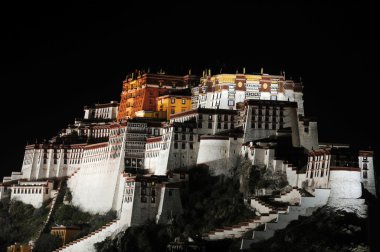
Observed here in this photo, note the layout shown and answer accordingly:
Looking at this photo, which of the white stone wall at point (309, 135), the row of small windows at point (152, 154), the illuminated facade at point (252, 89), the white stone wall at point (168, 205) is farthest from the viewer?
the illuminated facade at point (252, 89)

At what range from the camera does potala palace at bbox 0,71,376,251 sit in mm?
86125

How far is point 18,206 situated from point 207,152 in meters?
22.7

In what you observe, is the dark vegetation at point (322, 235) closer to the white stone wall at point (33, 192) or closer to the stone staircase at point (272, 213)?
the stone staircase at point (272, 213)

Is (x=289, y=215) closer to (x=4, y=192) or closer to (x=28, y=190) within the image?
(x=28, y=190)

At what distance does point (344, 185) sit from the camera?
84562 mm

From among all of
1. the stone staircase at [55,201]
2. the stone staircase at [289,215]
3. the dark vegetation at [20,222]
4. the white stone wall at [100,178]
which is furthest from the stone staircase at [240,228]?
the dark vegetation at [20,222]

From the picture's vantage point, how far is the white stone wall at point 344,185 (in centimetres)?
8431

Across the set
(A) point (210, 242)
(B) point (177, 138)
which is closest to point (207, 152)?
(B) point (177, 138)

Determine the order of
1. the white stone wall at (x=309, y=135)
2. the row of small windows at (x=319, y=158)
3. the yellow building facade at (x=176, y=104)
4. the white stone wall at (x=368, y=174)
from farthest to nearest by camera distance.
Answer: the yellow building facade at (x=176, y=104) → the white stone wall at (x=309, y=135) → the white stone wall at (x=368, y=174) → the row of small windows at (x=319, y=158)

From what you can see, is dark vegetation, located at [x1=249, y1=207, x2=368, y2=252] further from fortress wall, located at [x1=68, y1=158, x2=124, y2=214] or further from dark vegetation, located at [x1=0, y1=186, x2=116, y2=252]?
fortress wall, located at [x1=68, y1=158, x2=124, y2=214]

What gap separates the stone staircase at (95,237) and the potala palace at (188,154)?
9cm

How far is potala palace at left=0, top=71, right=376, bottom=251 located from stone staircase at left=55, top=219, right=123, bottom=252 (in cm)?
9

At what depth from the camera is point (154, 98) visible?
11581 cm

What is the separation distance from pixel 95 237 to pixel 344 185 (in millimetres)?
20745
